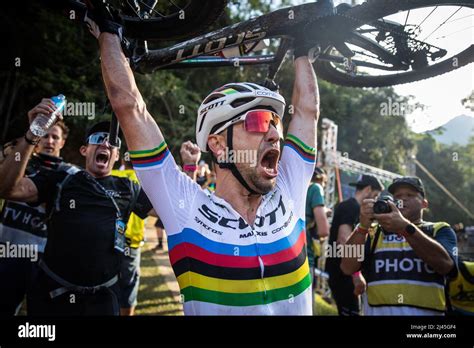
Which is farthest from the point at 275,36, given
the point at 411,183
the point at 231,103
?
the point at 411,183

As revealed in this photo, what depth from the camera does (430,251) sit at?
2385 mm

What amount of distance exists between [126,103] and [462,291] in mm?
2392

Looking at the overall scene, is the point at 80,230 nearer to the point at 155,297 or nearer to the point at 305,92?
the point at 305,92

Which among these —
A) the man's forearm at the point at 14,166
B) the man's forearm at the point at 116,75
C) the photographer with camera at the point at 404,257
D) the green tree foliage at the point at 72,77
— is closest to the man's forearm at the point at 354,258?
the photographer with camera at the point at 404,257

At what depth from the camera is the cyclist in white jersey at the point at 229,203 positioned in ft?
5.03

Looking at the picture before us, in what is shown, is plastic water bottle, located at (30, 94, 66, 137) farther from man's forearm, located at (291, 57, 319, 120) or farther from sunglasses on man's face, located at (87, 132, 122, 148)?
man's forearm, located at (291, 57, 319, 120)

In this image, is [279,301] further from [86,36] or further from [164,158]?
[86,36]

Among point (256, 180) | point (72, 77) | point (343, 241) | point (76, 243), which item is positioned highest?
point (72, 77)

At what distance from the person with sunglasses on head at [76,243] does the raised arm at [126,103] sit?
4.08 ft

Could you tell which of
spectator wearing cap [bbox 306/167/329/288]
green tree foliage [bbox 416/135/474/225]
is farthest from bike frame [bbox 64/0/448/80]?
green tree foliage [bbox 416/135/474/225]

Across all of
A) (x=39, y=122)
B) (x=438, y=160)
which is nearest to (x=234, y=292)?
(x=39, y=122)

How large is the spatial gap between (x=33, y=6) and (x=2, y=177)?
7952mm

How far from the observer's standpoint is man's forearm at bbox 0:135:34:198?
2.30 metres

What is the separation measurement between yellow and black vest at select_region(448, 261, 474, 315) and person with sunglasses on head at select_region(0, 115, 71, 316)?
3202 millimetres
